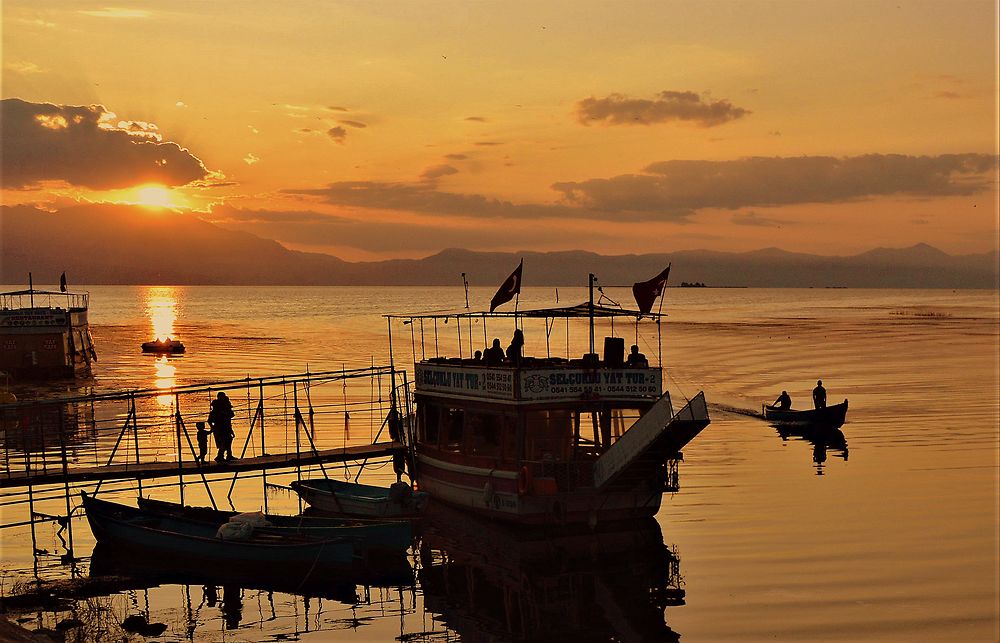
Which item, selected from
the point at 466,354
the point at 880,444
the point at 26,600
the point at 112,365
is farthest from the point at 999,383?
the point at 112,365

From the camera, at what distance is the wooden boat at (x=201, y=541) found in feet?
88.0

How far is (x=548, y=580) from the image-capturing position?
26.4 meters

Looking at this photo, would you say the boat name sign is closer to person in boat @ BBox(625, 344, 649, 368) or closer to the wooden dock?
person in boat @ BBox(625, 344, 649, 368)

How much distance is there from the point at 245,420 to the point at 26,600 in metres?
32.6

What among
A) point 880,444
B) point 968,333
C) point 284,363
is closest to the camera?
point 880,444

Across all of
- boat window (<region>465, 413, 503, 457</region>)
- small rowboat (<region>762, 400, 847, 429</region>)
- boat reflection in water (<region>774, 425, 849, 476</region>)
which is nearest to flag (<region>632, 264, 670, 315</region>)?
boat window (<region>465, 413, 503, 457</region>)

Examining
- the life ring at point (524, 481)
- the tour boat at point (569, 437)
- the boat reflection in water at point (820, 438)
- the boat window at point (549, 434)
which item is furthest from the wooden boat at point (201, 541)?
the boat reflection in water at point (820, 438)

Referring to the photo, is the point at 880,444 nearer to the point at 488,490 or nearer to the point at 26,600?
the point at 488,490

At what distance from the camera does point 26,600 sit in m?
24.3

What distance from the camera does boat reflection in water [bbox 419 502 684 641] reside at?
75.6 ft

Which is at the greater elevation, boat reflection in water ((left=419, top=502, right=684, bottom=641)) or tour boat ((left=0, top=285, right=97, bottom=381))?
tour boat ((left=0, top=285, right=97, bottom=381))

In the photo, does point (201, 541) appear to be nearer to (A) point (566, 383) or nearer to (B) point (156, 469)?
(B) point (156, 469)

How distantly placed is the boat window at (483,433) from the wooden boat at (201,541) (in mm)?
5258

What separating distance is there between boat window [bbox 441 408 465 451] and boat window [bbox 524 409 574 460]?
3.07 meters
